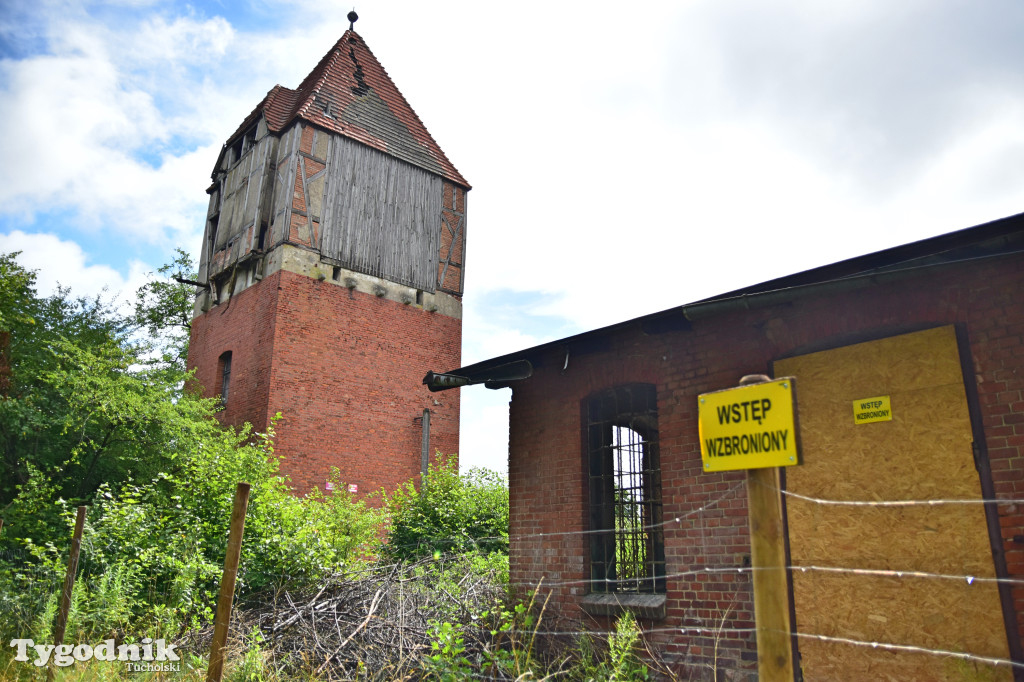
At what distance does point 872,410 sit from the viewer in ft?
18.4

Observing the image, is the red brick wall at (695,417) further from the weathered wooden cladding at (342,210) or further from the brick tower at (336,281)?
the weathered wooden cladding at (342,210)

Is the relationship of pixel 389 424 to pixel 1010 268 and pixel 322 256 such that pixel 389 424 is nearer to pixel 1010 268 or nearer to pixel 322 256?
pixel 322 256

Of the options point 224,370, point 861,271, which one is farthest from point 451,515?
point 861,271

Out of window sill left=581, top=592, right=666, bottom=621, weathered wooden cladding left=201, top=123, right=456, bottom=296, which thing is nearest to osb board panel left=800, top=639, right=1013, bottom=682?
window sill left=581, top=592, right=666, bottom=621

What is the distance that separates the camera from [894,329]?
5.58 meters

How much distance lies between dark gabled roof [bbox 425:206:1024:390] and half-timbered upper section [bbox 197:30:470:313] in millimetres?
A: 12790

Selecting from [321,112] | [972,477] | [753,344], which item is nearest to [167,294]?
[321,112]

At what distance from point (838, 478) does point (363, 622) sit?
4845 millimetres

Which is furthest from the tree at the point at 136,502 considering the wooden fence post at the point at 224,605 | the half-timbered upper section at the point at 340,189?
the half-timbered upper section at the point at 340,189

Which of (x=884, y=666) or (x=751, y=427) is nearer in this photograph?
(x=751, y=427)

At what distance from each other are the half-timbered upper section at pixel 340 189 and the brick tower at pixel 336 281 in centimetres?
4

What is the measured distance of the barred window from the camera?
7.46 metres

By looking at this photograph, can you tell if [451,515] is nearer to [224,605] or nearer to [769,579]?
[224,605]

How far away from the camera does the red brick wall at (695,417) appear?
16.4 feet
